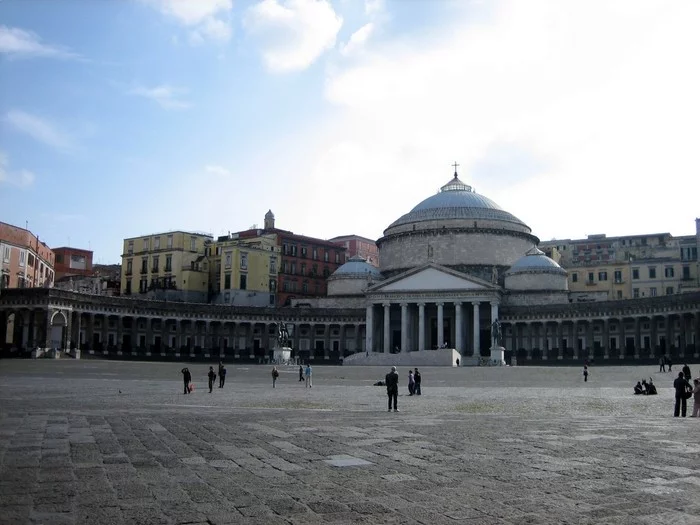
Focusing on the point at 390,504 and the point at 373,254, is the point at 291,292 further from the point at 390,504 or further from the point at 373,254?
the point at 390,504

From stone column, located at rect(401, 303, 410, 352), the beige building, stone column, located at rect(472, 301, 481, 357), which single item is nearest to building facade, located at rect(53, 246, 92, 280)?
stone column, located at rect(401, 303, 410, 352)

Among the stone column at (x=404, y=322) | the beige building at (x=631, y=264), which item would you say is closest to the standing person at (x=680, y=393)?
the stone column at (x=404, y=322)

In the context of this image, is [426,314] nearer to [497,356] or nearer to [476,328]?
[476,328]

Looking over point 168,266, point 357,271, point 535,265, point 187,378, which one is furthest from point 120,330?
point 187,378

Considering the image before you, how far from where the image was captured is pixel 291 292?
110938 mm

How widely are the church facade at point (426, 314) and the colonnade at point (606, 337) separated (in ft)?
0.49

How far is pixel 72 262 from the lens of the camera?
11625 cm

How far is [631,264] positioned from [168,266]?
6561cm

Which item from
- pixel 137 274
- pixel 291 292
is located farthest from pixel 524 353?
pixel 137 274

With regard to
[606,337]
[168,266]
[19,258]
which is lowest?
[606,337]

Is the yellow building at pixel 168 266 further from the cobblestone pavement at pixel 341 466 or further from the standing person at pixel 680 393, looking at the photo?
the standing person at pixel 680 393

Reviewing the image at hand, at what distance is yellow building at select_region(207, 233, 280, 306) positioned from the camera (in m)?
100

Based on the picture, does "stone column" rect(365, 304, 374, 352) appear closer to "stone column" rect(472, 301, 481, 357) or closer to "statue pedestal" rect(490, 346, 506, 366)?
"stone column" rect(472, 301, 481, 357)

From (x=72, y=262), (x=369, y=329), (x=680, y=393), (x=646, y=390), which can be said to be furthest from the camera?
(x=72, y=262)
